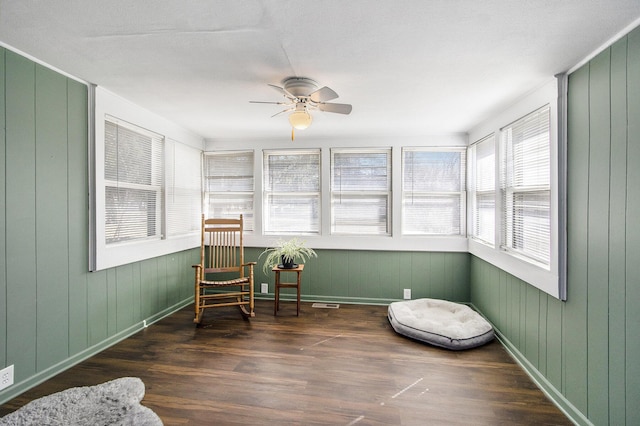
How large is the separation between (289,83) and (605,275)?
2402mm

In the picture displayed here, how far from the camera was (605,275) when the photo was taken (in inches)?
70.8

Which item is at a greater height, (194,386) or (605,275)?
(605,275)

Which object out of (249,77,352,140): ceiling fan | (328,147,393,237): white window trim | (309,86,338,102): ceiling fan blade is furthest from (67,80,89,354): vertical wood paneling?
(328,147,393,237): white window trim

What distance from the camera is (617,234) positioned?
5.64 ft

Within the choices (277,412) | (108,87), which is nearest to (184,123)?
(108,87)

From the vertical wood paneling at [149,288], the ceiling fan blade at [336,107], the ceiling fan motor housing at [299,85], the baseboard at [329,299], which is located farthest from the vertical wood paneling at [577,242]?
the vertical wood paneling at [149,288]

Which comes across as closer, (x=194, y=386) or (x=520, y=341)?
(x=194, y=386)

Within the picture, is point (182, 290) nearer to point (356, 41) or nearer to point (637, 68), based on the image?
point (356, 41)

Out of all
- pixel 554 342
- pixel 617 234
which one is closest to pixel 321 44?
pixel 617 234

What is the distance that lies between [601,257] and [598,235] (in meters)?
0.13

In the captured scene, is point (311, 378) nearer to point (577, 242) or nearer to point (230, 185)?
point (577, 242)

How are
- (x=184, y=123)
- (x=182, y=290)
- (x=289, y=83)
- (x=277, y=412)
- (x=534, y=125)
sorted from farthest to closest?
(x=182, y=290)
(x=184, y=123)
(x=534, y=125)
(x=289, y=83)
(x=277, y=412)

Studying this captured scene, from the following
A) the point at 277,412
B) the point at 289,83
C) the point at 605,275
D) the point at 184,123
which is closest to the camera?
the point at 605,275

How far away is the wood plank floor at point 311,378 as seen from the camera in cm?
202
